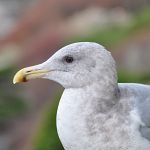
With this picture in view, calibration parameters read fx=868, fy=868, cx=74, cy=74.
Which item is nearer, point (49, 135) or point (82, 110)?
point (82, 110)

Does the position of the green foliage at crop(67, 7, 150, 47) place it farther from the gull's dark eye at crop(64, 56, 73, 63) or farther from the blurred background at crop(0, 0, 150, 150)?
the gull's dark eye at crop(64, 56, 73, 63)

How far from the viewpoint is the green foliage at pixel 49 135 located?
733cm

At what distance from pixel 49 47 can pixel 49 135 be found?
5.75 meters

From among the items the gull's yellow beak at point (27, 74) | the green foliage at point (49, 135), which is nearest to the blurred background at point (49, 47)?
the green foliage at point (49, 135)

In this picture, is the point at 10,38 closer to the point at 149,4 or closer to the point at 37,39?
the point at 37,39

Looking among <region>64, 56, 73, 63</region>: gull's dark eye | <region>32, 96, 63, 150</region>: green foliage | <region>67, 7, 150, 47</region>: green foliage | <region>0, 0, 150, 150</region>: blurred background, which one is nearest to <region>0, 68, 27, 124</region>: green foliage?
<region>0, 0, 150, 150</region>: blurred background

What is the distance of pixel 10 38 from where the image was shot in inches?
634

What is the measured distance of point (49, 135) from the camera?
742cm

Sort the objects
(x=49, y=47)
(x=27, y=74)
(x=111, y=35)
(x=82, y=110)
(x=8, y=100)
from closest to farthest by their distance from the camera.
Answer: (x=82, y=110) → (x=27, y=74) → (x=8, y=100) → (x=111, y=35) → (x=49, y=47)

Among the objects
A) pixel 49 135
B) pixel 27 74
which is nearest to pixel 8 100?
pixel 49 135

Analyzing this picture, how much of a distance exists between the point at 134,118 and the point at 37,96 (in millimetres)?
6636

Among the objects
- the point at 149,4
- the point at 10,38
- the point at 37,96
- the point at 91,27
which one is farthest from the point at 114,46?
the point at 149,4

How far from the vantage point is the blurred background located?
9.38 m

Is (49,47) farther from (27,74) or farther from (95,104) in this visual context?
(95,104)
